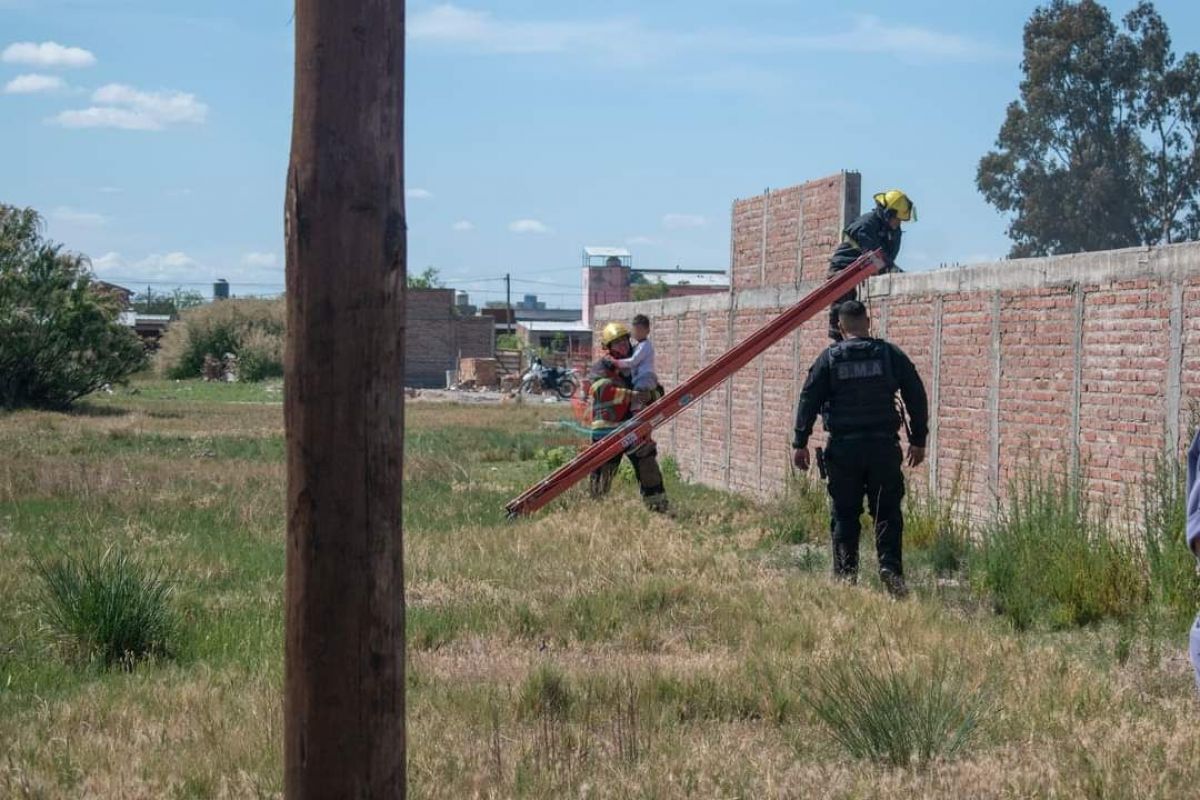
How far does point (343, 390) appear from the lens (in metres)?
3.72

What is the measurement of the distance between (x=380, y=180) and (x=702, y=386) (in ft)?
32.1

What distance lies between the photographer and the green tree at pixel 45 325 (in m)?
36.5

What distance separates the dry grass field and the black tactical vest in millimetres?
1128

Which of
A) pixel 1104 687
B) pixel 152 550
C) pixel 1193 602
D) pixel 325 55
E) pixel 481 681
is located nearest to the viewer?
pixel 325 55

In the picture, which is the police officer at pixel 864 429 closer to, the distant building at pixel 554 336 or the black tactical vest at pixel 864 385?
the black tactical vest at pixel 864 385

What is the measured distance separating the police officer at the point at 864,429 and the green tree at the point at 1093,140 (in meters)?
36.5

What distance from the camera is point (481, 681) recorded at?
7.11 metres

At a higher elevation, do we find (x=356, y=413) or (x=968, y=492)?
(x=356, y=413)

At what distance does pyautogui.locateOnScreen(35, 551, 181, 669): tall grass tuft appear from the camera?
25.4 feet

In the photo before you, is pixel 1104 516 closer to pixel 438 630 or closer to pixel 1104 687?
pixel 1104 687

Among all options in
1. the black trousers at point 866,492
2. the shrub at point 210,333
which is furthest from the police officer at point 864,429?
the shrub at point 210,333

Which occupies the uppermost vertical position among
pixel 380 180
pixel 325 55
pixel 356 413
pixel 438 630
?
pixel 325 55

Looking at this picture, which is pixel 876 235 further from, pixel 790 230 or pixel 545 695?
pixel 545 695

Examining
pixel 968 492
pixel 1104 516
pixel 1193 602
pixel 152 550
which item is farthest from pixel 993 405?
pixel 152 550
